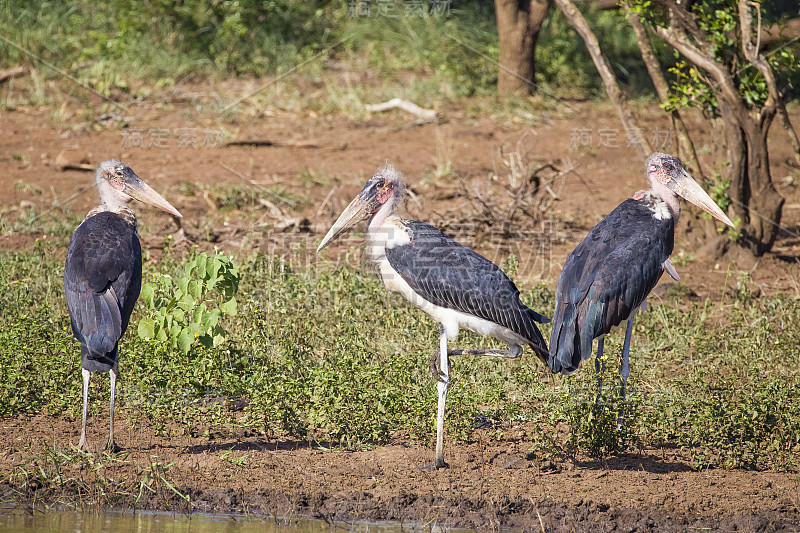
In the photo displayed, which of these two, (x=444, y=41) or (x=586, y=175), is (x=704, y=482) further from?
(x=444, y=41)

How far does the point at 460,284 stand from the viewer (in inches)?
182

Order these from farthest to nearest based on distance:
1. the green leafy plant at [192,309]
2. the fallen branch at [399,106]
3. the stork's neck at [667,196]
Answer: the fallen branch at [399,106] < the stork's neck at [667,196] < the green leafy plant at [192,309]

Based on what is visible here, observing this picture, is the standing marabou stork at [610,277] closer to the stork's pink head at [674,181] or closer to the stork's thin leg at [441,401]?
the stork's pink head at [674,181]

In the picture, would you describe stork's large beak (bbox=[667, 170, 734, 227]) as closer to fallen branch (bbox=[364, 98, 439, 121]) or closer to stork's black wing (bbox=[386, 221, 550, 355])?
stork's black wing (bbox=[386, 221, 550, 355])

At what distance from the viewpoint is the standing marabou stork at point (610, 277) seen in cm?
468

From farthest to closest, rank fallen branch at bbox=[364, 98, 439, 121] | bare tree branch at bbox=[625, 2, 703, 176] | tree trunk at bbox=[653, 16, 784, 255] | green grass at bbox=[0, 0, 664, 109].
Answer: green grass at bbox=[0, 0, 664, 109]
fallen branch at bbox=[364, 98, 439, 121]
bare tree branch at bbox=[625, 2, 703, 176]
tree trunk at bbox=[653, 16, 784, 255]

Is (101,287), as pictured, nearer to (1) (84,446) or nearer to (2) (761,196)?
(1) (84,446)

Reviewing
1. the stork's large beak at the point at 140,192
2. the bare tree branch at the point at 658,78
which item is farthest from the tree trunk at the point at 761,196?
the stork's large beak at the point at 140,192

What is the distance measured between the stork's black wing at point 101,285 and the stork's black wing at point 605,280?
196cm

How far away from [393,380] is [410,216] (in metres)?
3.55

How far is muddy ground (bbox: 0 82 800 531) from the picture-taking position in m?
4.21

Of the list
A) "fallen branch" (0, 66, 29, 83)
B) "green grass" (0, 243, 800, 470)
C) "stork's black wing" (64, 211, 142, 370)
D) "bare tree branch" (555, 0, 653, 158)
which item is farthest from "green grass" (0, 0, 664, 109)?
"stork's black wing" (64, 211, 142, 370)

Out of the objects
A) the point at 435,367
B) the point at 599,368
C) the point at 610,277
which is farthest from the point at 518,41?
the point at 435,367

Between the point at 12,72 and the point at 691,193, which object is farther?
the point at 12,72
